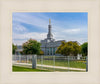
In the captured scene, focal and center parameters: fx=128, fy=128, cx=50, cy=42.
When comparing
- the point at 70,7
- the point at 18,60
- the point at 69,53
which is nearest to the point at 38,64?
the point at 18,60

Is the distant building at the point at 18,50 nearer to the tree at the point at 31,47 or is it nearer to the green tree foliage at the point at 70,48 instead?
the tree at the point at 31,47

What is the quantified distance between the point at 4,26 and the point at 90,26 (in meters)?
1.33

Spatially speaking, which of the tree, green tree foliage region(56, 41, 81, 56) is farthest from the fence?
the tree

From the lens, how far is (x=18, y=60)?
7.00 metres

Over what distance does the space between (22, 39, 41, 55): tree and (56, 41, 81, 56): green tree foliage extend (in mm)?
1413

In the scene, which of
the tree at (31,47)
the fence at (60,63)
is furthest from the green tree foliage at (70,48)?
the fence at (60,63)

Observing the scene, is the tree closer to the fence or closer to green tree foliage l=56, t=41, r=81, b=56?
green tree foliage l=56, t=41, r=81, b=56

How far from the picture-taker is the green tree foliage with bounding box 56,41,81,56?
741 centimetres

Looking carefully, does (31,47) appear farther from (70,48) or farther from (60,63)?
(60,63)

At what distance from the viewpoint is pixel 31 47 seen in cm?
788

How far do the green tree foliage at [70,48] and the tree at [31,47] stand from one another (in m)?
1.41

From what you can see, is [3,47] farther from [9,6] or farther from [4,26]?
[9,6]

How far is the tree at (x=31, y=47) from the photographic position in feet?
25.5

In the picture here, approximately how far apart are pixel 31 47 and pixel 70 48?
2.37 m
